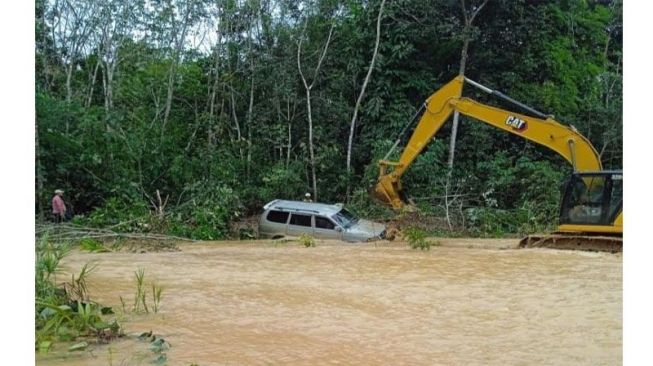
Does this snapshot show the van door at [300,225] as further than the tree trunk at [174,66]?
No

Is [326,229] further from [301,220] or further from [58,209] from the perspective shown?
[58,209]

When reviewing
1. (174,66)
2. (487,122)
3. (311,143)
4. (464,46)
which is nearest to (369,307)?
(487,122)

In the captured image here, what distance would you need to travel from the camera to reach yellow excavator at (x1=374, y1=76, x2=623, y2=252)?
1172cm

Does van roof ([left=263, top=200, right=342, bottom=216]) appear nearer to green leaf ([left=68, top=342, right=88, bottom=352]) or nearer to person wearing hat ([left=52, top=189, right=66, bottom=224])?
person wearing hat ([left=52, top=189, right=66, bottom=224])

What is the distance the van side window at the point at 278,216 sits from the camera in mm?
15500

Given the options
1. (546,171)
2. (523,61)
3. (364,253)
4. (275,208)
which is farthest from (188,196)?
(523,61)

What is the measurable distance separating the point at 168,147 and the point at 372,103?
272 inches

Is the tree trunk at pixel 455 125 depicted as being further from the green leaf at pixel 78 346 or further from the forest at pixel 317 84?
the green leaf at pixel 78 346

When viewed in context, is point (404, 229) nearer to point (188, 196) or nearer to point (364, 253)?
point (364, 253)

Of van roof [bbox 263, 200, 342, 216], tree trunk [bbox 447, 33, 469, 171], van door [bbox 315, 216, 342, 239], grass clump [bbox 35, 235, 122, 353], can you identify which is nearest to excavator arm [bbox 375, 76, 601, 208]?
van roof [bbox 263, 200, 342, 216]

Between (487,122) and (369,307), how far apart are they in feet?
28.8

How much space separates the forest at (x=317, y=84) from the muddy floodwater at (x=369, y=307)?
307 inches

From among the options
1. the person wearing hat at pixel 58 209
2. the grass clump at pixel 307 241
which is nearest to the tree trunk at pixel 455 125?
the grass clump at pixel 307 241

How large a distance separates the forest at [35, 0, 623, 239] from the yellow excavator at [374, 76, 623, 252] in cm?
352
